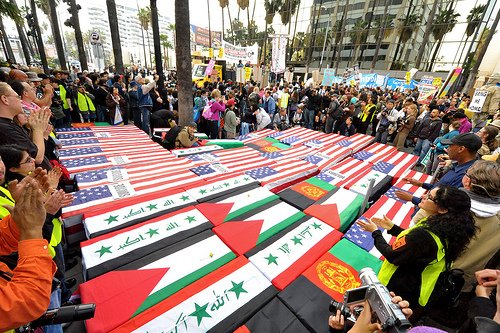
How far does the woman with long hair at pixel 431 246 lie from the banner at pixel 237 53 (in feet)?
42.8

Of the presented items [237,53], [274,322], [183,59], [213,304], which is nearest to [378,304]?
[274,322]

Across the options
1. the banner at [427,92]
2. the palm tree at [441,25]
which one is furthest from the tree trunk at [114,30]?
the palm tree at [441,25]

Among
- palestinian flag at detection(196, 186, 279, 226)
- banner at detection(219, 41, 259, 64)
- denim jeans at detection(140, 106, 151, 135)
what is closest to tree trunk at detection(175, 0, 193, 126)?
denim jeans at detection(140, 106, 151, 135)

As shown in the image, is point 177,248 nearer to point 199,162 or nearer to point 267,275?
point 267,275

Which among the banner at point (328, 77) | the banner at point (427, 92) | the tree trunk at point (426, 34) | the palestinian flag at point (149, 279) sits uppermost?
the tree trunk at point (426, 34)

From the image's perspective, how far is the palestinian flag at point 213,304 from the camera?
1525 mm

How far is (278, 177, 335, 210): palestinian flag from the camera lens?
3160mm

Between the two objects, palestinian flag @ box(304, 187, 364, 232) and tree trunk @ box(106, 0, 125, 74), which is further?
tree trunk @ box(106, 0, 125, 74)

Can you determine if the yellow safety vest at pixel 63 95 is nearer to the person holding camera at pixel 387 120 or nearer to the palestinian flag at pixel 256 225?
the palestinian flag at pixel 256 225

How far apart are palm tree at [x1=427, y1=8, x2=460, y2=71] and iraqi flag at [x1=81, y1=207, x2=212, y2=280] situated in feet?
93.0

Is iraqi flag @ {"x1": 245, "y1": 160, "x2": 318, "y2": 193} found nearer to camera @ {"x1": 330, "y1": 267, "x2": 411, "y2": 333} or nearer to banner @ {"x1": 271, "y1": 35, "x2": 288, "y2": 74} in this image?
camera @ {"x1": 330, "y1": 267, "x2": 411, "y2": 333}

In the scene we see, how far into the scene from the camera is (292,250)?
2277mm

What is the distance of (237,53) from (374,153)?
10.4 m

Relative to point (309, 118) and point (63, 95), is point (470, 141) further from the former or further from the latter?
point (63, 95)
